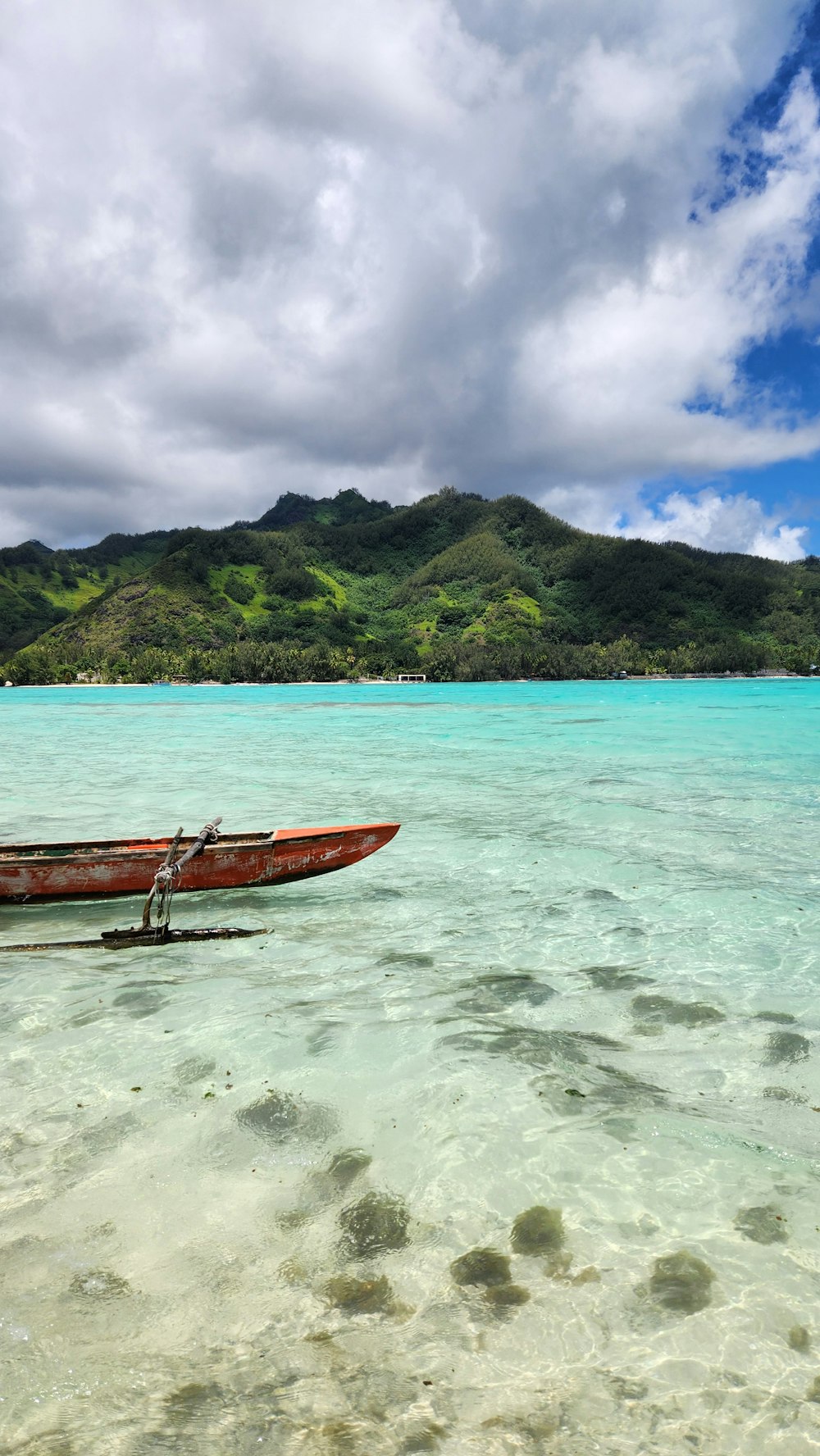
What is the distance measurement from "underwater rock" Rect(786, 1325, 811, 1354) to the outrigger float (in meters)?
6.21

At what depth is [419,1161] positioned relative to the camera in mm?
4312

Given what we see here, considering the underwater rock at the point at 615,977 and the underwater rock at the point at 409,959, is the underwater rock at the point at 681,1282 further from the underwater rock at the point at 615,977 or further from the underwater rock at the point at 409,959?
the underwater rock at the point at 409,959

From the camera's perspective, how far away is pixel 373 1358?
2.96m

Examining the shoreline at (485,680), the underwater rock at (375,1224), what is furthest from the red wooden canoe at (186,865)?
the shoreline at (485,680)

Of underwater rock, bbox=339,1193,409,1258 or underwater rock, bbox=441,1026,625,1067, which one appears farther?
underwater rock, bbox=441,1026,625,1067

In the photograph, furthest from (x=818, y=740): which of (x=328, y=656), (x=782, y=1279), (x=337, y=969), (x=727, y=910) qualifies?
(x=328, y=656)

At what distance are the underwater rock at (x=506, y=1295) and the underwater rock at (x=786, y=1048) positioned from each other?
309 cm

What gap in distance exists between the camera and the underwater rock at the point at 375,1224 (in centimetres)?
360

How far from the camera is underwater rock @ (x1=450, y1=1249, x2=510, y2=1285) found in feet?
11.1

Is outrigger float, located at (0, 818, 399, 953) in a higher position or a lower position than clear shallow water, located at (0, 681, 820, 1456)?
higher

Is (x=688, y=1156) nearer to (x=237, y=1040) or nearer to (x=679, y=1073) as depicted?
(x=679, y=1073)

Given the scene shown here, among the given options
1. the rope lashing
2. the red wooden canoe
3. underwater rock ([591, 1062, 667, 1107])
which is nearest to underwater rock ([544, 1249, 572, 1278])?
underwater rock ([591, 1062, 667, 1107])

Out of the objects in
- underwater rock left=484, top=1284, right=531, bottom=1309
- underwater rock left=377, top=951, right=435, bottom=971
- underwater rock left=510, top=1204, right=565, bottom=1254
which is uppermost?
underwater rock left=484, top=1284, right=531, bottom=1309

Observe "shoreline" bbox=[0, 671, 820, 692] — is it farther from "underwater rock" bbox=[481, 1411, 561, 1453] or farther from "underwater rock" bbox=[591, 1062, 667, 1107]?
"underwater rock" bbox=[481, 1411, 561, 1453]
